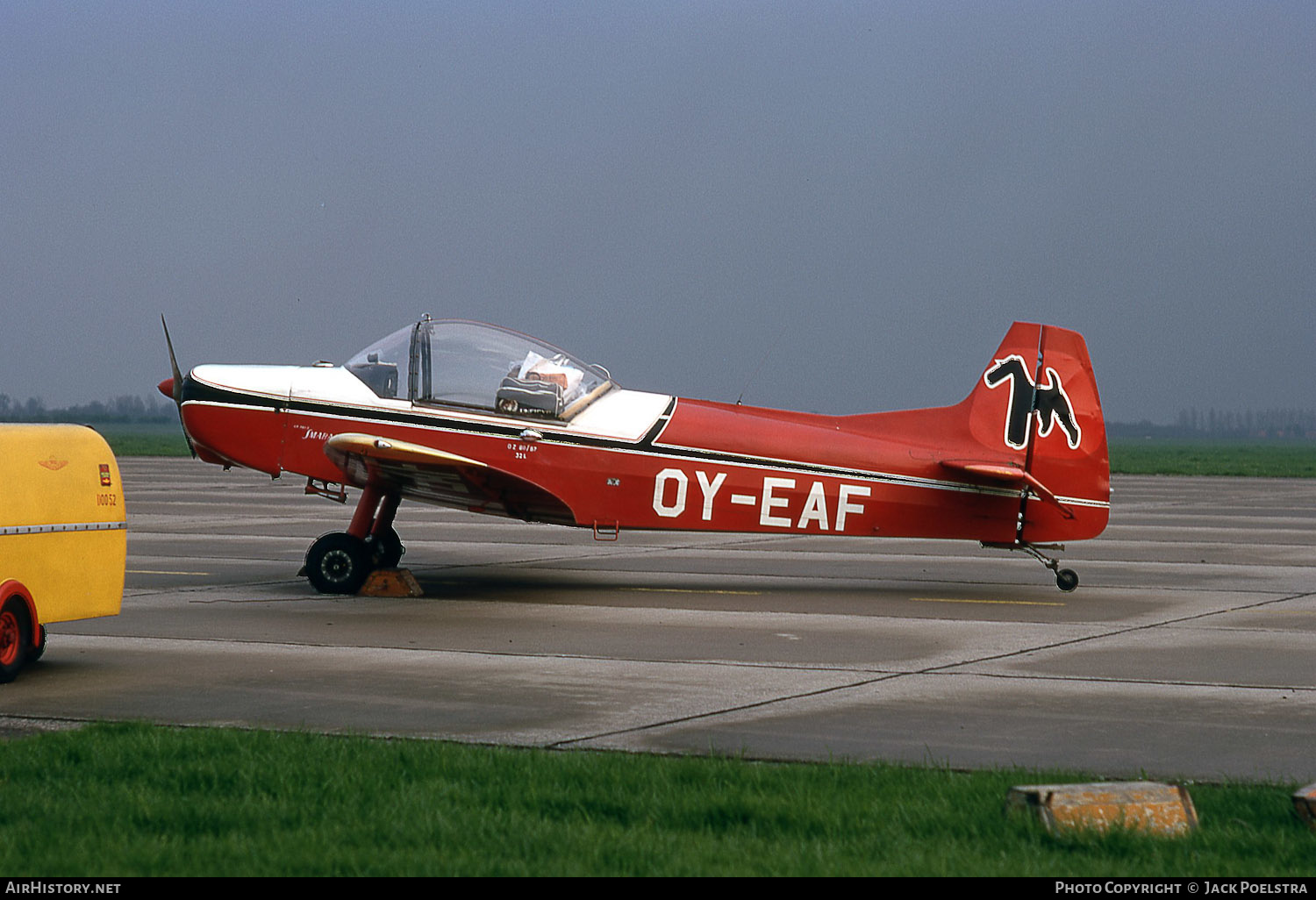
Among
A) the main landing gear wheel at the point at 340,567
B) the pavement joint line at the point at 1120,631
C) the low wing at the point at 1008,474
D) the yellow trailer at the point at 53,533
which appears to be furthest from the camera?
the main landing gear wheel at the point at 340,567

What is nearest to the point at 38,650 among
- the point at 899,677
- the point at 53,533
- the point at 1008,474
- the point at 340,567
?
the point at 53,533

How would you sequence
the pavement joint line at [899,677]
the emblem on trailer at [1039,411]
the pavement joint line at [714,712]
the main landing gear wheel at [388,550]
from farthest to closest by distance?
the main landing gear wheel at [388,550], the emblem on trailer at [1039,411], the pavement joint line at [899,677], the pavement joint line at [714,712]

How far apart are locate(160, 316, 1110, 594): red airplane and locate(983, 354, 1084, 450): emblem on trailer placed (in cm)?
2

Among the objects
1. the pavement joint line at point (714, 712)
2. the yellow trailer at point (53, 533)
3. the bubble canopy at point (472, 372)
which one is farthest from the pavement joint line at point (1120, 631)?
the yellow trailer at point (53, 533)

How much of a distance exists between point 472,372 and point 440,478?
1.14 metres

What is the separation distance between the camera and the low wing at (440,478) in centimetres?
1292

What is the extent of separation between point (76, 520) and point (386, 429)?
16.3 ft

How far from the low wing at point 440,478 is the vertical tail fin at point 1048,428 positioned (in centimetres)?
431

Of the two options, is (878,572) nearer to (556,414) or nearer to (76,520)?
(556,414)

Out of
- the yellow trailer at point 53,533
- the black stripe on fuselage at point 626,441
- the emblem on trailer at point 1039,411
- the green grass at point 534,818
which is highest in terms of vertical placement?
the emblem on trailer at point 1039,411

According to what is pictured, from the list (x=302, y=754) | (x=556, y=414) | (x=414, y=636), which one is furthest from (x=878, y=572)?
(x=302, y=754)

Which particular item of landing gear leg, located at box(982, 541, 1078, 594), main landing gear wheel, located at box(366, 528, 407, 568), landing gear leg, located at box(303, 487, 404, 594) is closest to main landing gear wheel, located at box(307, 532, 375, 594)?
landing gear leg, located at box(303, 487, 404, 594)

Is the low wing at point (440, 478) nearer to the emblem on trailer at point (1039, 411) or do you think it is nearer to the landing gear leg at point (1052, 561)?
the landing gear leg at point (1052, 561)

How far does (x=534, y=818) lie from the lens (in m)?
5.53
